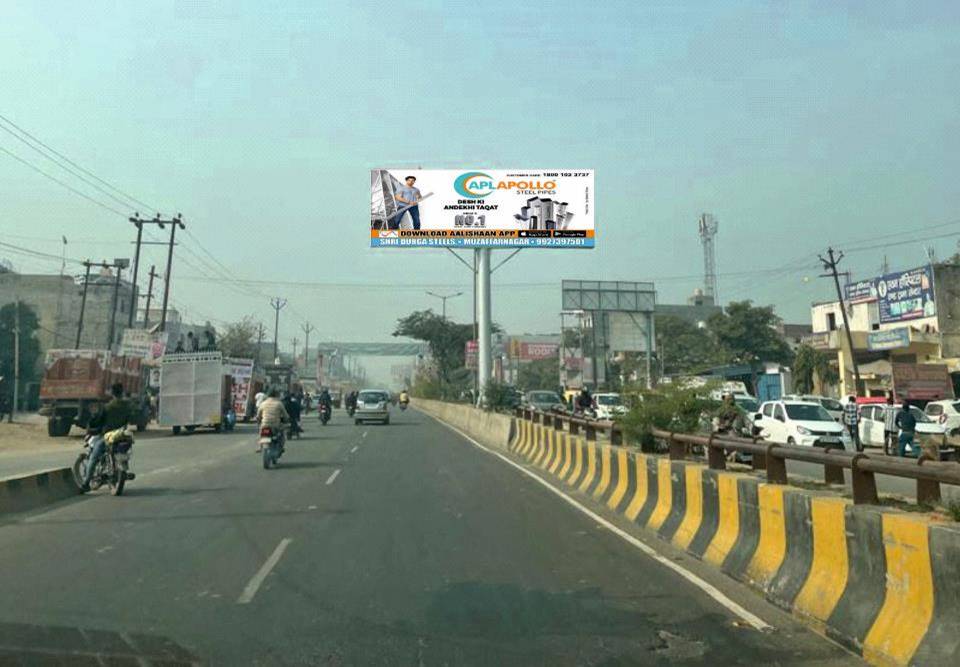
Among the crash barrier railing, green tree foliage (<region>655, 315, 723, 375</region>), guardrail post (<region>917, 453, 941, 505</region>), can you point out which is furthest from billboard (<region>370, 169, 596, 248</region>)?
green tree foliage (<region>655, 315, 723, 375</region>)

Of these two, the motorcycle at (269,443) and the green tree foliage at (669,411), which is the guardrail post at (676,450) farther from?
the motorcycle at (269,443)

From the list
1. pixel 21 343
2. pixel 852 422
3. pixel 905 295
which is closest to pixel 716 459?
pixel 852 422

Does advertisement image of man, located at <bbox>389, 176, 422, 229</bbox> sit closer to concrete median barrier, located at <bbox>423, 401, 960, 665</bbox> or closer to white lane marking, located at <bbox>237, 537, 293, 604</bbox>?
concrete median barrier, located at <bbox>423, 401, 960, 665</bbox>

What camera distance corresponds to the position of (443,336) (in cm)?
8206

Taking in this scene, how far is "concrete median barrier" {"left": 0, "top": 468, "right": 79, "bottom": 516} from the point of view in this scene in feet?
39.3

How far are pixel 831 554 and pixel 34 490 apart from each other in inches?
458

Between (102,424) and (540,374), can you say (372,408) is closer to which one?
(102,424)

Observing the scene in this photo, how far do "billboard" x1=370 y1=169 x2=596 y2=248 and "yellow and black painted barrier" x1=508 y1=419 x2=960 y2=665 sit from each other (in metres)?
25.0

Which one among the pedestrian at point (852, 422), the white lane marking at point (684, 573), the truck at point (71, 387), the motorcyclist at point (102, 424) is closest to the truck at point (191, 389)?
the truck at point (71, 387)

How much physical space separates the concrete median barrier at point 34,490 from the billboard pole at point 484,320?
25.7m

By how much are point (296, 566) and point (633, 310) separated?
49.4 metres

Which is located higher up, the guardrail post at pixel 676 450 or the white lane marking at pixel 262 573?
the guardrail post at pixel 676 450

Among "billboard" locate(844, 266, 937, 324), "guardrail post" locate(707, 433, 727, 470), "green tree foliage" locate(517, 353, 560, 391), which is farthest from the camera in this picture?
"green tree foliage" locate(517, 353, 560, 391)

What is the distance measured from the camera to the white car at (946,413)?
26.4 m
